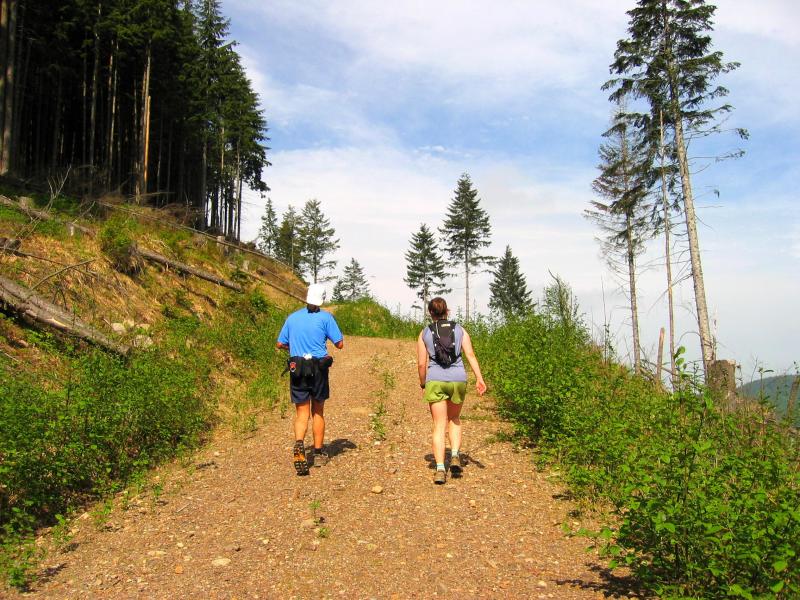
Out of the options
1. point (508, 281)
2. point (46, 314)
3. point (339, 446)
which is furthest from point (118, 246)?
point (508, 281)

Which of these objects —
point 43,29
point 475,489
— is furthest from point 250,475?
point 43,29

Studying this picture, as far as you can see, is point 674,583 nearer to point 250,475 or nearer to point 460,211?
point 250,475

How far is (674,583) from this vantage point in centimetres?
356

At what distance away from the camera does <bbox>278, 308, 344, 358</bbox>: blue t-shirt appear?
6738 mm

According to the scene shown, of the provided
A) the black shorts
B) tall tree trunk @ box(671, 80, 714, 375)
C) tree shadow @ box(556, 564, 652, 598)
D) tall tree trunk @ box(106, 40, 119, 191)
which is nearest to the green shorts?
the black shorts

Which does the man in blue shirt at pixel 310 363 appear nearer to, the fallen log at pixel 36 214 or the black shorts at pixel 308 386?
the black shorts at pixel 308 386

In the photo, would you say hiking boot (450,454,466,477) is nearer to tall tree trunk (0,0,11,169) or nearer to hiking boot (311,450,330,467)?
hiking boot (311,450,330,467)

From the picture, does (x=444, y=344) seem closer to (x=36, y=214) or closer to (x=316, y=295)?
(x=316, y=295)

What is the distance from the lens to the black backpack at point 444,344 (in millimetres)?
6176

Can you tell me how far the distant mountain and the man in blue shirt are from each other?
453cm

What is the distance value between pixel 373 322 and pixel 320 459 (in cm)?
1627

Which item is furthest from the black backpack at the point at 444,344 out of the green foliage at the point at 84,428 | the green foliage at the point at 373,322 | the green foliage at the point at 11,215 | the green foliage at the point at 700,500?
the green foliage at the point at 373,322

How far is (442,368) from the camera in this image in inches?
245

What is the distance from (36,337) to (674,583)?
689 centimetres
